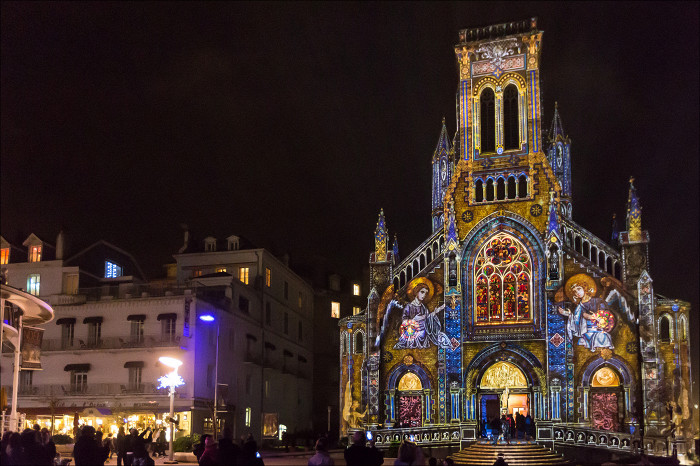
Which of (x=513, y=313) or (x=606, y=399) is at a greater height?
(x=513, y=313)

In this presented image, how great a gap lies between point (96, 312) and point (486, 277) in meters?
26.2

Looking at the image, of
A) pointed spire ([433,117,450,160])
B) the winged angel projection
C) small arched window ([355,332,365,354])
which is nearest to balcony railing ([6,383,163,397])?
small arched window ([355,332,365,354])

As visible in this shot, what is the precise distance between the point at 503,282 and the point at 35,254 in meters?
34.7

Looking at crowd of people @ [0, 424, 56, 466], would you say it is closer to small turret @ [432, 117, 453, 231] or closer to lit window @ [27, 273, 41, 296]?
small turret @ [432, 117, 453, 231]

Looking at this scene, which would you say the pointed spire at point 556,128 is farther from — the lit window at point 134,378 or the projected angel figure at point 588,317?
the lit window at point 134,378

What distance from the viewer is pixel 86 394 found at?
179 feet

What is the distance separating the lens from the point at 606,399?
→ 46156mm

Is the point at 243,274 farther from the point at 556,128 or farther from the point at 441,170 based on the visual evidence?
the point at 556,128

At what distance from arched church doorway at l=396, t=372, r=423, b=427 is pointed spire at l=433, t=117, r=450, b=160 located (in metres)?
15.9

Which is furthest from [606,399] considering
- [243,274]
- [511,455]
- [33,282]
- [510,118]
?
[33,282]

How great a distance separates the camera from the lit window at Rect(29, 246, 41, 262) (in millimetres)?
61938

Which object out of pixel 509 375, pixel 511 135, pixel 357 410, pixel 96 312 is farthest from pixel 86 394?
pixel 511 135

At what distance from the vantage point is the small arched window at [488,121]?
52.5 metres

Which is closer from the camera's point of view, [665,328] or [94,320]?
[665,328]
